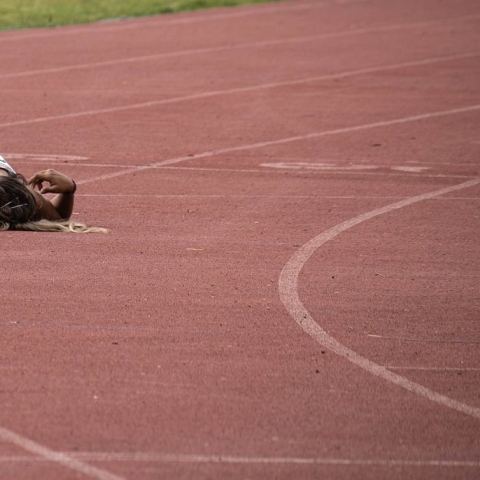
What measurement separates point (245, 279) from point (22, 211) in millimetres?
2343

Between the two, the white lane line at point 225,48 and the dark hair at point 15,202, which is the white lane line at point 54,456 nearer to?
the dark hair at point 15,202

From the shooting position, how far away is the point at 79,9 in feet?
94.6

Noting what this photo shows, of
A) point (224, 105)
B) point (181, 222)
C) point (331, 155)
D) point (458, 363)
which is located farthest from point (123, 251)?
point (224, 105)

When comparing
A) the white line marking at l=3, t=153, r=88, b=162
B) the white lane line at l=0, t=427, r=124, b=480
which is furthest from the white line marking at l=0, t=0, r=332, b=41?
the white lane line at l=0, t=427, r=124, b=480

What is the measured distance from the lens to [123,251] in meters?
10.0

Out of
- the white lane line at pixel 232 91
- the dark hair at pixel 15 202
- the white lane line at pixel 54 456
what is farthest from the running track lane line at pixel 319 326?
the white lane line at pixel 232 91

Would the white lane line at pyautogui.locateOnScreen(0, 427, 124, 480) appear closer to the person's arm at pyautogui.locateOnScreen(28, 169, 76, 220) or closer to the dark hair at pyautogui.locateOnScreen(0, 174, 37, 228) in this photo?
the dark hair at pyautogui.locateOnScreen(0, 174, 37, 228)

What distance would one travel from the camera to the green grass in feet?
88.9

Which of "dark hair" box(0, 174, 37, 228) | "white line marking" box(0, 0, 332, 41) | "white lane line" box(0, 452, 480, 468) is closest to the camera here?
"white lane line" box(0, 452, 480, 468)

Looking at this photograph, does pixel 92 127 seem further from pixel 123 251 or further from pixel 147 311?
pixel 147 311

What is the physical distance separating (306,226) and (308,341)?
3640mm

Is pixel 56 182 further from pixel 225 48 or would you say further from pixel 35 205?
pixel 225 48

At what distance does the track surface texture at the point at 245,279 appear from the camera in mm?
6055

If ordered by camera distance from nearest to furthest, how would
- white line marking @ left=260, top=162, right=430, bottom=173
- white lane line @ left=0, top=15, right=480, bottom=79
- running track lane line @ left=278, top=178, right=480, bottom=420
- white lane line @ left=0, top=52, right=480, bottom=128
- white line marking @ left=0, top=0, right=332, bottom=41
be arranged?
1. running track lane line @ left=278, top=178, right=480, bottom=420
2. white line marking @ left=260, top=162, right=430, bottom=173
3. white lane line @ left=0, top=52, right=480, bottom=128
4. white lane line @ left=0, top=15, right=480, bottom=79
5. white line marking @ left=0, top=0, right=332, bottom=41
